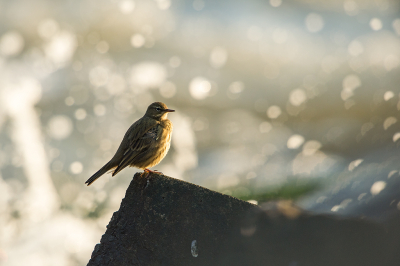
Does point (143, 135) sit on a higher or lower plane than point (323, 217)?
higher

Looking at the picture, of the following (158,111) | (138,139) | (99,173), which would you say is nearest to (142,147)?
(138,139)

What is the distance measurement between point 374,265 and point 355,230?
0.63 metres

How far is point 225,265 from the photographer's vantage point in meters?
4.67

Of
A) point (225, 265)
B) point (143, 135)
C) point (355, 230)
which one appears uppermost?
point (143, 135)

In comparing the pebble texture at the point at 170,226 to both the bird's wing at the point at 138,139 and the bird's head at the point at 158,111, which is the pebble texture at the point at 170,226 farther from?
the bird's head at the point at 158,111

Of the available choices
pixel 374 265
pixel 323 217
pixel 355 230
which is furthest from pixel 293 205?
pixel 374 265

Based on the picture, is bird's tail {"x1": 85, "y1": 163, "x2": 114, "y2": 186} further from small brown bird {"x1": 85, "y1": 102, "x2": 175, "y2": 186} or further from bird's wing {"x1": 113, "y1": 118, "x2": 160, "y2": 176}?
bird's wing {"x1": 113, "y1": 118, "x2": 160, "y2": 176}

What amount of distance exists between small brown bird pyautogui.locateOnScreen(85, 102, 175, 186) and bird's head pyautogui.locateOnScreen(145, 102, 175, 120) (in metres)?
0.46

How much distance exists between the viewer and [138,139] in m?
8.19

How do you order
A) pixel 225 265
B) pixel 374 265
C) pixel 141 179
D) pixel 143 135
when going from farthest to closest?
pixel 143 135
pixel 141 179
pixel 225 265
pixel 374 265

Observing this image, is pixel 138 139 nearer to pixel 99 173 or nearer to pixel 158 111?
pixel 99 173

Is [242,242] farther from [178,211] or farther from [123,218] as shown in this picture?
[123,218]

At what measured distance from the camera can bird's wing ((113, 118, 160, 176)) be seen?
795 cm

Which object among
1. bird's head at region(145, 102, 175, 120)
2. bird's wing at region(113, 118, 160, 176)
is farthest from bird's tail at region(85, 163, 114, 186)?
bird's head at region(145, 102, 175, 120)
